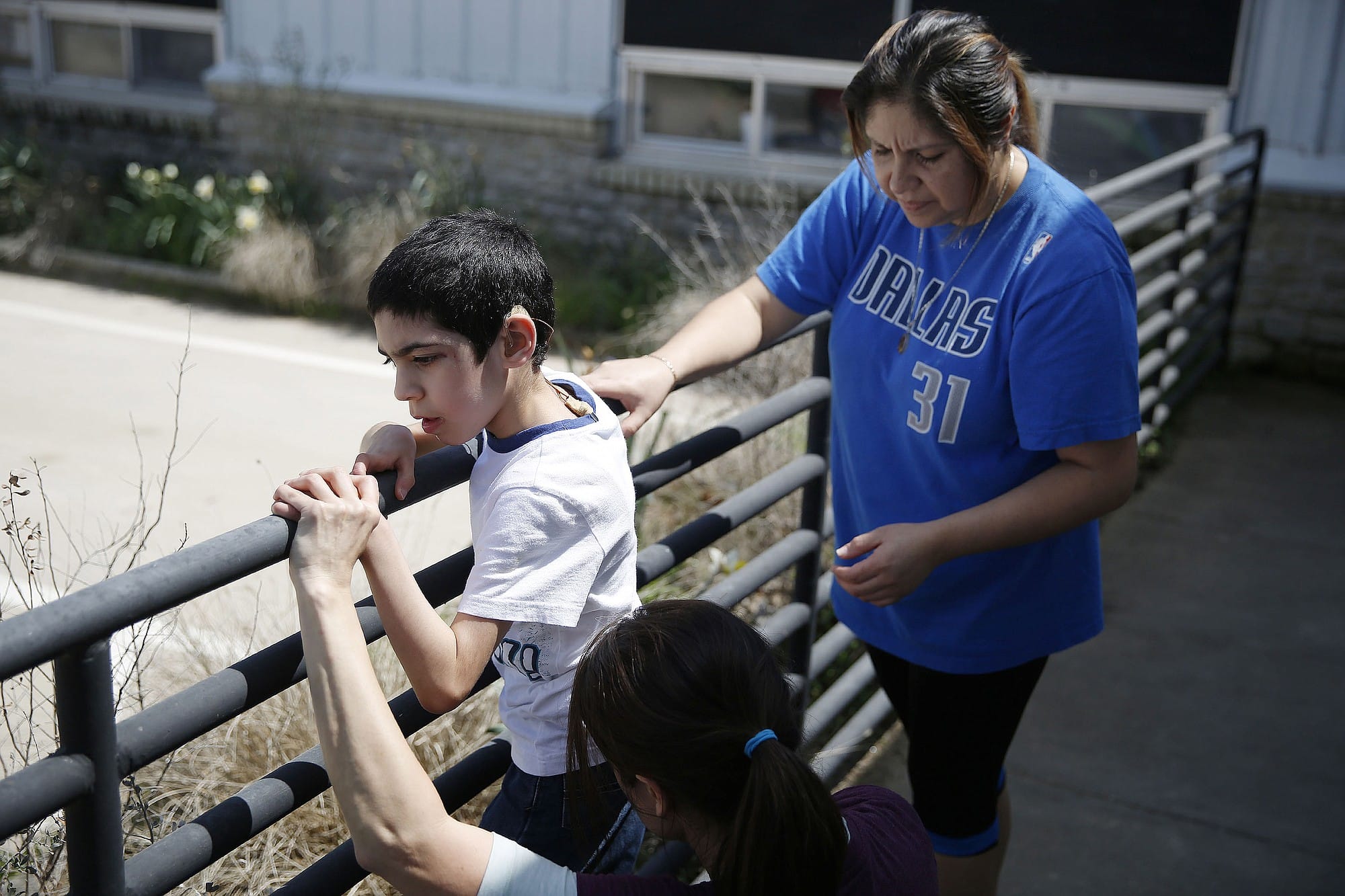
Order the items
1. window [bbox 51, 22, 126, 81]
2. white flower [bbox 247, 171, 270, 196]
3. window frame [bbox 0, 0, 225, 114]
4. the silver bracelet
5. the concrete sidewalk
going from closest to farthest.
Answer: the silver bracelet
the concrete sidewalk
white flower [bbox 247, 171, 270, 196]
window frame [bbox 0, 0, 225, 114]
window [bbox 51, 22, 126, 81]

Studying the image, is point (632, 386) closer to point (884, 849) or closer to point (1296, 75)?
point (884, 849)

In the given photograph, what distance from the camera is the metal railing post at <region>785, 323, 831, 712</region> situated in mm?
2740

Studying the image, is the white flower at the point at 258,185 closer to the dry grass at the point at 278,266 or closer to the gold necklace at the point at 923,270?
the dry grass at the point at 278,266

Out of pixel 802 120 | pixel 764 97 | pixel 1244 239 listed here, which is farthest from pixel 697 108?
pixel 1244 239

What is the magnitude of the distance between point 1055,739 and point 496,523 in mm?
2580

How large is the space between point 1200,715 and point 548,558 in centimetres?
285

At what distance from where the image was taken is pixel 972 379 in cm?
202

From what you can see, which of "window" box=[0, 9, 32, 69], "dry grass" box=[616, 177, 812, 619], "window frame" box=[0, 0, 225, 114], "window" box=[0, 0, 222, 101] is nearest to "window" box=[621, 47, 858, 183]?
"dry grass" box=[616, 177, 812, 619]

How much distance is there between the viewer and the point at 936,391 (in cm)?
207

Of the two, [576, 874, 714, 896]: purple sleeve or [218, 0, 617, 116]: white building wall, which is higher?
[218, 0, 617, 116]: white building wall

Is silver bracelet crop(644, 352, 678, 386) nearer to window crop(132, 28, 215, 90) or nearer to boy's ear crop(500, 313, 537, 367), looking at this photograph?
boy's ear crop(500, 313, 537, 367)

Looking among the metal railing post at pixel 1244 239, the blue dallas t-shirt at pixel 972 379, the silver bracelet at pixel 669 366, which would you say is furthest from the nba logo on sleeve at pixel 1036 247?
the metal railing post at pixel 1244 239

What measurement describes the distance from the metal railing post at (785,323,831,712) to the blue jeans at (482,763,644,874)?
1226mm

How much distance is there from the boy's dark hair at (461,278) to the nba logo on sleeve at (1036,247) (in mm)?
799
